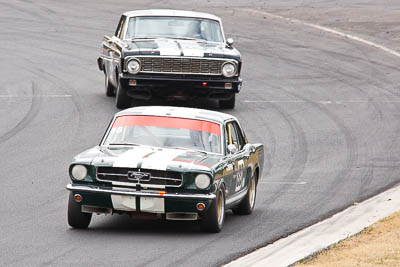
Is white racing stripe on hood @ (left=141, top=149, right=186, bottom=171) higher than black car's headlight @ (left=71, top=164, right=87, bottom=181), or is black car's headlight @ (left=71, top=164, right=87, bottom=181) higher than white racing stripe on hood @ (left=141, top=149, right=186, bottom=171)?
white racing stripe on hood @ (left=141, top=149, right=186, bottom=171)

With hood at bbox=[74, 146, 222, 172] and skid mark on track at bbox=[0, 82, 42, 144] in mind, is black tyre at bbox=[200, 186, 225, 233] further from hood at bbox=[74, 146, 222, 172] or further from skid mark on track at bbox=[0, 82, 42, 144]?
skid mark on track at bbox=[0, 82, 42, 144]

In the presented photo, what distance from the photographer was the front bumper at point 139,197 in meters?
10.6

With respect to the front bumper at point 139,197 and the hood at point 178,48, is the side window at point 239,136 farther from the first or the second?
the hood at point 178,48

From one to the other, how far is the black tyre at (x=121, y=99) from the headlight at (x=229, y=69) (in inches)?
77.6

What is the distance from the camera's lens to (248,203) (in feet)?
41.8

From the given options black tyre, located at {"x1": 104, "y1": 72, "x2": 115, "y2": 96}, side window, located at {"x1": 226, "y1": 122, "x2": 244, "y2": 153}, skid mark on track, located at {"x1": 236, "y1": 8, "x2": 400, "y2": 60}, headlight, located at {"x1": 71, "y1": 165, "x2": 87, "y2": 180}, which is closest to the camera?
headlight, located at {"x1": 71, "y1": 165, "x2": 87, "y2": 180}

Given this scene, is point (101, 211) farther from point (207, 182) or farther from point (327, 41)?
point (327, 41)

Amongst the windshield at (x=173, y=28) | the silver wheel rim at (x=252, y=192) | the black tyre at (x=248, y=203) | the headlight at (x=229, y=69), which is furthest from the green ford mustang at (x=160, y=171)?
the windshield at (x=173, y=28)

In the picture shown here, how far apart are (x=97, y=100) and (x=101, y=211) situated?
11.3m

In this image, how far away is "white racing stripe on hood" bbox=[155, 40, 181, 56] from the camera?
19719 mm

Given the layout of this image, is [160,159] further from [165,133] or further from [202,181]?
[165,133]

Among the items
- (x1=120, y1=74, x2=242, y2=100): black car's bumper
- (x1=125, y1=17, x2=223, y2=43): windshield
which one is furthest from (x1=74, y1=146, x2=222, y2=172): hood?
(x1=125, y1=17, x2=223, y2=43): windshield

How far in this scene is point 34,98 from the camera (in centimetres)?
2181

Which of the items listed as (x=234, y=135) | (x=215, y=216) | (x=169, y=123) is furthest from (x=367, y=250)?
(x=234, y=135)
